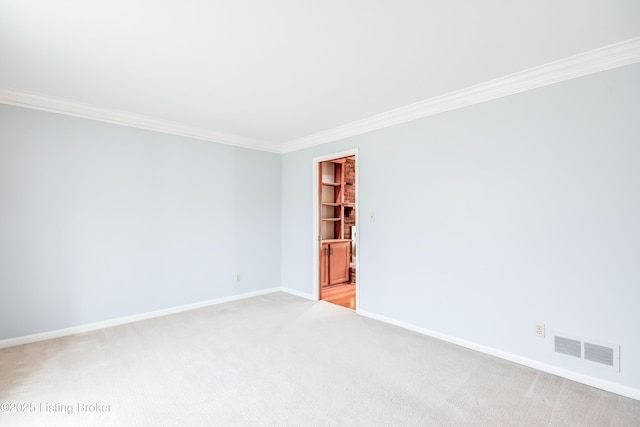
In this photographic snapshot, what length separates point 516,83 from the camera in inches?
104

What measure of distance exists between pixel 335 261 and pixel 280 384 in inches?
124

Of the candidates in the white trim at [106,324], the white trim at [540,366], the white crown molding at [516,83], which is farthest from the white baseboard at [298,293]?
the white crown molding at [516,83]

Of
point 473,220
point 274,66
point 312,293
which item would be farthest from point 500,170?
point 312,293

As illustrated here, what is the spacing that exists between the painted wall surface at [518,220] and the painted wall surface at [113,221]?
2.10 meters

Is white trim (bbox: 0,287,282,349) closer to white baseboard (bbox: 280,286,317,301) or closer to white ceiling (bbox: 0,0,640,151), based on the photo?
white baseboard (bbox: 280,286,317,301)

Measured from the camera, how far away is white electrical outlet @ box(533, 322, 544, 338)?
8.23 feet

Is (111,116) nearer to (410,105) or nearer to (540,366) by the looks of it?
(410,105)

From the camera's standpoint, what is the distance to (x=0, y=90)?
9.44 feet

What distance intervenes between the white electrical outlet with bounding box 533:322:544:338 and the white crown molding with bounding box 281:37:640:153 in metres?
1.99

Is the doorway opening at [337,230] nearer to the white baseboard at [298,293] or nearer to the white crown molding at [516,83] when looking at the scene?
the white baseboard at [298,293]

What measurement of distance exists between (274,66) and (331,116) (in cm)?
132

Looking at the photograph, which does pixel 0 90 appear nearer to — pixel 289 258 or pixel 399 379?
pixel 289 258

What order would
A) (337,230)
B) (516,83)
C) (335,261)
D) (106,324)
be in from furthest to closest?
1. (337,230)
2. (335,261)
3. (106,324)
4. (516,83)

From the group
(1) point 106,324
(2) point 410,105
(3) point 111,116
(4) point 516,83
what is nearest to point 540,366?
(4) point 516,83
